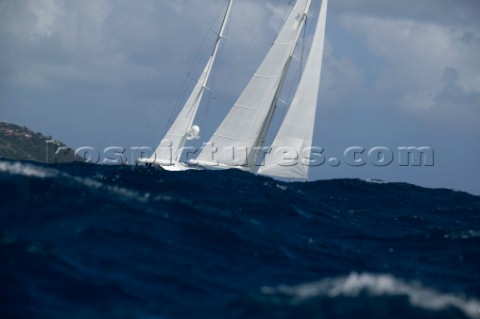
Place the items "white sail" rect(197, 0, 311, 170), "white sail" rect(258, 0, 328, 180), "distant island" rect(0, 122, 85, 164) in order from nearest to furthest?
"white sail" rect(258, 0, 328, 180)
"white sail" rect(197, 0, 311, 170)
"distant island" rect(0, 122, 85, 164)

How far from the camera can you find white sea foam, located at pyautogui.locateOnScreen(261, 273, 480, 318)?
1317 cm

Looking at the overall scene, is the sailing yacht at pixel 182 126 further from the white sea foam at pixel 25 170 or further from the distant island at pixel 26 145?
the distant island at pixel 26 145

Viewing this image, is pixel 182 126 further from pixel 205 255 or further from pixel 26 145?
pixel 26 145

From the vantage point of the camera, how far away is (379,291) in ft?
44.9

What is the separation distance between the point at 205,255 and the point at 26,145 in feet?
327

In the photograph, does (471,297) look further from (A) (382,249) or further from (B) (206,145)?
(B) (206,145)

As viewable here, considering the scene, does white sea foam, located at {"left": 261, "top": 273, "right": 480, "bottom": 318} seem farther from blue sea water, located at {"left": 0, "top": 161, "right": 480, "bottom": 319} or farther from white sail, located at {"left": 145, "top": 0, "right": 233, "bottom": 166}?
white sail, located at {"left": 145, "top": 0, "right": 233, "bottom": 166}

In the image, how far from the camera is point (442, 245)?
2197cm

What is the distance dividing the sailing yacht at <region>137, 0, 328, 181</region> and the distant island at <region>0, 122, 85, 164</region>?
56260 mm

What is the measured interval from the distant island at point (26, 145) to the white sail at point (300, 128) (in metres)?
59.1

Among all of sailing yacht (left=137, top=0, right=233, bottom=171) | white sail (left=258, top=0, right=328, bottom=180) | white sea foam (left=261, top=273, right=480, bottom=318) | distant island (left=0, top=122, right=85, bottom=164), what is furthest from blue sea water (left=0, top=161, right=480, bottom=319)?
distant island (left=0, top=122, right=85, bottom=164)

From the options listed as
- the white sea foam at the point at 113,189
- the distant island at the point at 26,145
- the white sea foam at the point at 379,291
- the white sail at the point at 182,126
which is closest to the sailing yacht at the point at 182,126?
the white sail at the point at 182,126

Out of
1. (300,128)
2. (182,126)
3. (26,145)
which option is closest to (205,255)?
(300,128)

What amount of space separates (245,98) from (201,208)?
23461mm
